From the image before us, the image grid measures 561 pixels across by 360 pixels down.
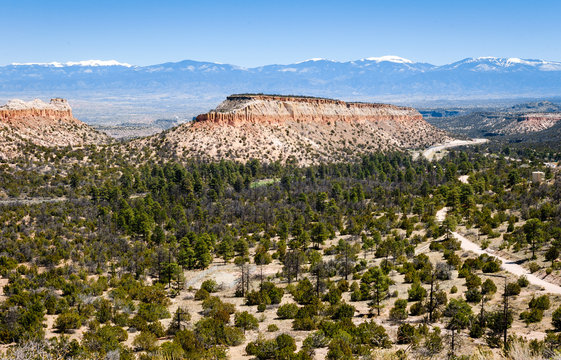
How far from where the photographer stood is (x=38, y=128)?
4520 inches

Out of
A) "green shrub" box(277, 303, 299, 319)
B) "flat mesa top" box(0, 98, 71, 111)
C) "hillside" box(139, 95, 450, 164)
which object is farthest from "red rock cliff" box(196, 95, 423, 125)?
"green shrub" box(277, 303, 299, 319)

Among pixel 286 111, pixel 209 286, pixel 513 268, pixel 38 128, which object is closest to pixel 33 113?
pixel 38 128

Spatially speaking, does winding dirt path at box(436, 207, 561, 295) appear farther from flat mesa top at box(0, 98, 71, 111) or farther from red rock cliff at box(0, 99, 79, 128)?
flat mesa top at box(0, 98, 71, 111)

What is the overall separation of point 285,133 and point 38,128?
6800 cm

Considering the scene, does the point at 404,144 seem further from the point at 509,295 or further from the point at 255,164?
the point at 509,295

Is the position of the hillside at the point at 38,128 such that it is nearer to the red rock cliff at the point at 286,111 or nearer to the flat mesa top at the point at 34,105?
the flat mesa top at the point at 34,105

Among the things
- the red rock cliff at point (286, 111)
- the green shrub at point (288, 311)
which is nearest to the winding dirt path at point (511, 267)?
the green shrub at point (288, 311)

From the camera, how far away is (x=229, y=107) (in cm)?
13625

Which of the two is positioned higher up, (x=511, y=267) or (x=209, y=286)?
(x=511, y=267)

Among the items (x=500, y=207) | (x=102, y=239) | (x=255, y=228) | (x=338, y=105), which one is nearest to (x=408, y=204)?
(x=500, y=207)

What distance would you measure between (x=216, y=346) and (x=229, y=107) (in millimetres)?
111469

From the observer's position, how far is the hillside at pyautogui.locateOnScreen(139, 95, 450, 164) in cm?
11812

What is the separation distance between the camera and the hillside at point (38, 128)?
99875 mm

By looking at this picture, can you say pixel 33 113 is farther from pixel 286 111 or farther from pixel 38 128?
pixel 286 111
